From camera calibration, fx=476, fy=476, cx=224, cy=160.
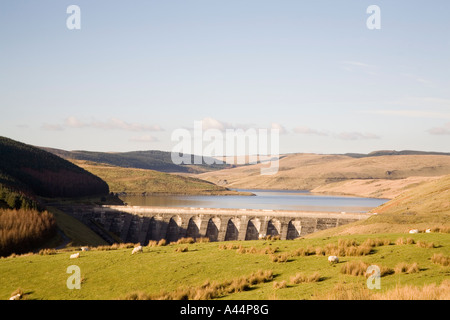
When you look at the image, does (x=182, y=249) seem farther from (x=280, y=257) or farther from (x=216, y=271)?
(x=280, y=257)

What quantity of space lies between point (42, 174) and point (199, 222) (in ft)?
197

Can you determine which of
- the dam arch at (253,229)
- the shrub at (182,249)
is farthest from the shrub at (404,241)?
the dam arch at (253,229)

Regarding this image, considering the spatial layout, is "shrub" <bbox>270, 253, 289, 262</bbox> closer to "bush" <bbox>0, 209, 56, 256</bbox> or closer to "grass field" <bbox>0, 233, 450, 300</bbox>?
"grass field" <bbox>0, 233, 450, 300</bbox>

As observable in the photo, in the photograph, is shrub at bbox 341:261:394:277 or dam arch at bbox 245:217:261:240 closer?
shrub at bbox 341:261:394:277

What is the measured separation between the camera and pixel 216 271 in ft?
74.4

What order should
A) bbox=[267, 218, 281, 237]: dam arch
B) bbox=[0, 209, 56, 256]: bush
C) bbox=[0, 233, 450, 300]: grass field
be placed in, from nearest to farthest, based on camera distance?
bbox=[0, 233, 450, 300]: grass field < bbox=[0, 209, 56, 256]: bush < bbox=[267, 218, 281, 237]: dam arch

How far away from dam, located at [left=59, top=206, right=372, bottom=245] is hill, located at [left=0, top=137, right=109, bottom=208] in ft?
64.8

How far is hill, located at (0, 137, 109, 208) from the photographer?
11381 cm

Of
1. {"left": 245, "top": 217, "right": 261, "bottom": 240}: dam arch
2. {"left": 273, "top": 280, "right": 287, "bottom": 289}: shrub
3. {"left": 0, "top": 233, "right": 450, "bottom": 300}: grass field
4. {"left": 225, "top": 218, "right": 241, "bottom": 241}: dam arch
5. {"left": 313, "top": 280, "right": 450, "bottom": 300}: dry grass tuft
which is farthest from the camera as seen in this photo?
{"left": 225, "top": 218, "right": 241, "bottom": 241}: dam arch

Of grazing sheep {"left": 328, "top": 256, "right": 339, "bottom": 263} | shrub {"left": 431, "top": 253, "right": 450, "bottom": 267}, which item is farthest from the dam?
shrub {"left": 431, "top": 253, "right": 450, "bottom": 267}

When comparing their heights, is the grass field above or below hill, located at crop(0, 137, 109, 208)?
above
